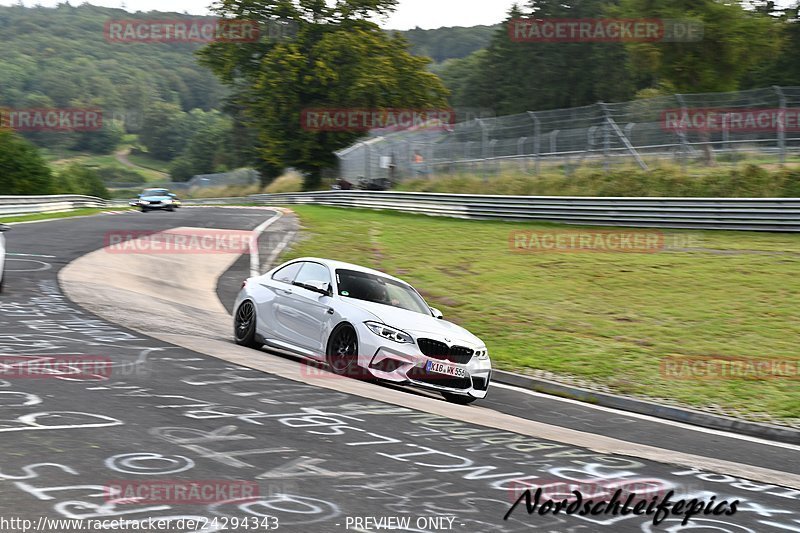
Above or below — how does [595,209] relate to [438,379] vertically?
above

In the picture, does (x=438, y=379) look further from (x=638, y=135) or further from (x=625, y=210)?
(x=638, y=135)

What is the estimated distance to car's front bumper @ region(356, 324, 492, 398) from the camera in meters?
10.1

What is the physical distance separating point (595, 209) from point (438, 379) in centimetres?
1978

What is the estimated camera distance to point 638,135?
96.3 feet

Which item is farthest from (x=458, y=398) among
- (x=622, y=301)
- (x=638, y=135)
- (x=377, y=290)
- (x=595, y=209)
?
(x=638, y=135)

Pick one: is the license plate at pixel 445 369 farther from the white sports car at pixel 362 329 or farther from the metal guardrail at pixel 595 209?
the metal guardrail at pixel 595 209

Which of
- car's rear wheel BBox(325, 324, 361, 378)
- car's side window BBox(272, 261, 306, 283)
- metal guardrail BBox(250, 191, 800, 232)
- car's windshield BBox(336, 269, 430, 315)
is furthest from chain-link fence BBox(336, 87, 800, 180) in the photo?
car's rear wheel BBox(325, 324, 361, 378)

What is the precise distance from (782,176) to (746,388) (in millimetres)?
17662

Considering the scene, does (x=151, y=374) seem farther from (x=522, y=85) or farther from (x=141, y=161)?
(x=141, y=161)

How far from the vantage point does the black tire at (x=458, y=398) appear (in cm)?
1036

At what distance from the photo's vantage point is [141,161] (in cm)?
17538

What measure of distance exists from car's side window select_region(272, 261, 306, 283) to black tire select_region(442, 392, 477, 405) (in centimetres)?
288

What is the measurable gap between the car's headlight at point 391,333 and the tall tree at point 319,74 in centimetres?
4965

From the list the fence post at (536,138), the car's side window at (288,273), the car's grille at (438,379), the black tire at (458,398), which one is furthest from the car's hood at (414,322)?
the fence post at (536,138)
